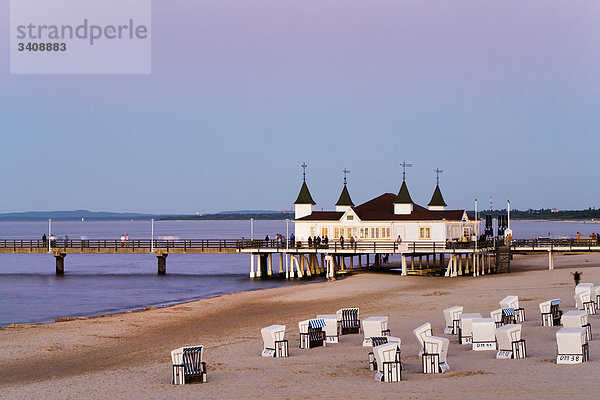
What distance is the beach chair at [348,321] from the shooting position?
24.3m

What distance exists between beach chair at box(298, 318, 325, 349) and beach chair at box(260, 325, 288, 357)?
1027mm

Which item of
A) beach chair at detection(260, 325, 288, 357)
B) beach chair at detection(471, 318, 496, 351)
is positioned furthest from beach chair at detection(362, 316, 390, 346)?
beach chair at detection(471, 318, 496, 351)

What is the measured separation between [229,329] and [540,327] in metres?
10.0

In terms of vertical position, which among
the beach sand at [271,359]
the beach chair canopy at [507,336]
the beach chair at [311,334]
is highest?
the beach chair canopy at [507,336]

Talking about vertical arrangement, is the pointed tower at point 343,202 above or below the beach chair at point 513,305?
above

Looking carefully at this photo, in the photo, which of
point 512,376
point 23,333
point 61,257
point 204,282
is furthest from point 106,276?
point 512,376

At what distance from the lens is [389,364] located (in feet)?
55.8

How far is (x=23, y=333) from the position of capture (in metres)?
28.9

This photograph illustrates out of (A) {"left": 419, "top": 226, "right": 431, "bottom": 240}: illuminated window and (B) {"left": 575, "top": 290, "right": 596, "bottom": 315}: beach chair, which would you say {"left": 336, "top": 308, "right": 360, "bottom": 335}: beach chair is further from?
(A) {"left": 419, "top": 226, "right": 431, "bottom": 240}: illuminated window

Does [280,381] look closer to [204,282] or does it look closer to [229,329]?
[229,329]

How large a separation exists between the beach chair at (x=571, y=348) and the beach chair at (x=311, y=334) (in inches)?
256

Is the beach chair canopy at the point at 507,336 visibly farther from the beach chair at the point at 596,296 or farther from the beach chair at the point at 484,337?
the beach chair at the point at 596,296

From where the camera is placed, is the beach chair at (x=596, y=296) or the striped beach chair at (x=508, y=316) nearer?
the striped beach chair at (x=508, y=316)

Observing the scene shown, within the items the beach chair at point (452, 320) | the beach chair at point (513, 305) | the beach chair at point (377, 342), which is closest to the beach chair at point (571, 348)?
the beach chair at point (377, 342)
